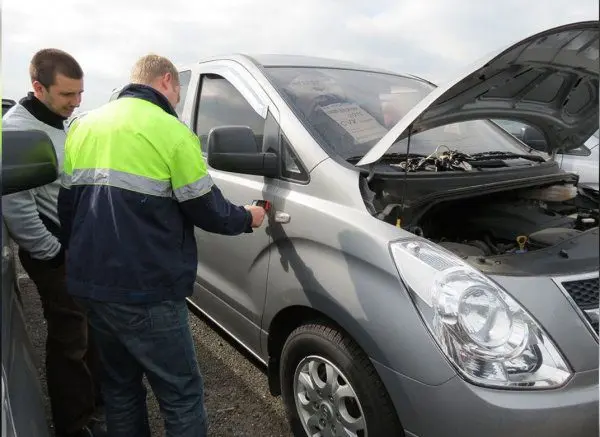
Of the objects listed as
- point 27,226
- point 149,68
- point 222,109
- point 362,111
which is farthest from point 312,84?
point 27,226

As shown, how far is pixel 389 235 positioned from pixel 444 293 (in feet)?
0.95

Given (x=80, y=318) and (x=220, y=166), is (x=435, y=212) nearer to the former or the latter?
(x=220, y=166)

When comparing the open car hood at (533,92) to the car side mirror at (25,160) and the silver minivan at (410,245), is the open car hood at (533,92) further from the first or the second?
the car side mirror at (25,160)

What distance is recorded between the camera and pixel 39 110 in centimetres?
225

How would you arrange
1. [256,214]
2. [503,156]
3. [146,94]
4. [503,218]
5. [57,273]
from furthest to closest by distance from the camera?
[503,156]
[503,218]
[57,273]
[256,214]
[146,94]

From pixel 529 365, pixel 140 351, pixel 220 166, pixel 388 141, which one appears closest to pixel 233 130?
pixel 220 166

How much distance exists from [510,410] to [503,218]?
3.90ft

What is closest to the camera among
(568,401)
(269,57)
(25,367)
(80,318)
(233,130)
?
(568,401)

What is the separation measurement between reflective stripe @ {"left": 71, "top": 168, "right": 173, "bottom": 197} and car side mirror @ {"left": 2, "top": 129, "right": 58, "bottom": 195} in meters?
0.23

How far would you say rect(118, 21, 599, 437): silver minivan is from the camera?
1575 mm

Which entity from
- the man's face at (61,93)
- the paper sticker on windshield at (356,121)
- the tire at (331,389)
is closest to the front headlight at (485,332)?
the tire at (331,389)

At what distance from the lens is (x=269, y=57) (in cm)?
287

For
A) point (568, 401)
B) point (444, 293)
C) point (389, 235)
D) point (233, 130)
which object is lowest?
point (568, 401)

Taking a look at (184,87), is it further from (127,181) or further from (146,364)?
(146,364)
